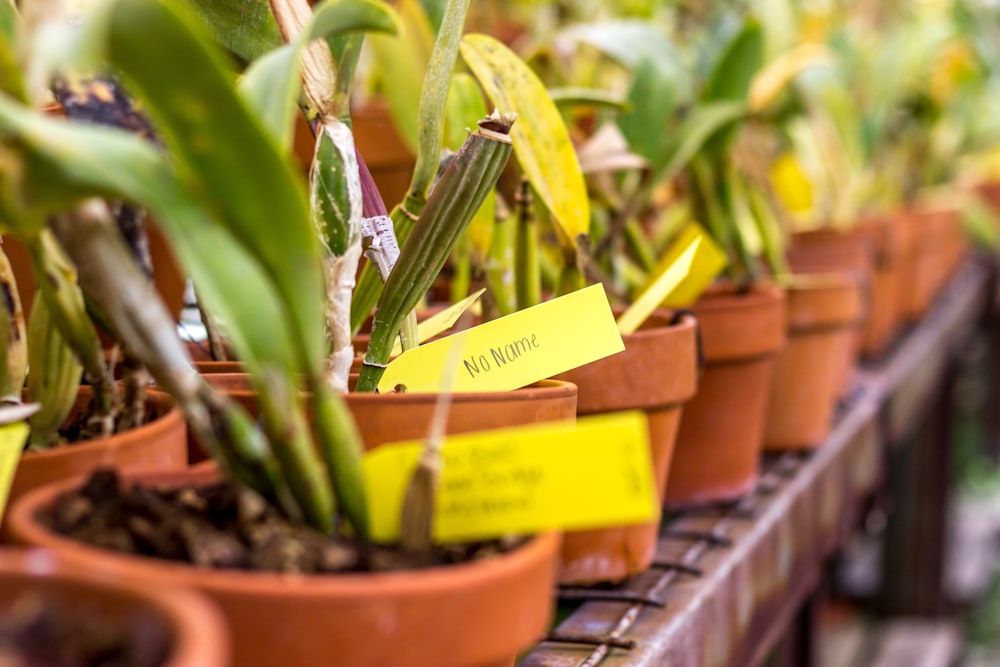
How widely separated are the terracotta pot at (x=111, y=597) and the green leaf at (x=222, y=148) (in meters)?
0.08

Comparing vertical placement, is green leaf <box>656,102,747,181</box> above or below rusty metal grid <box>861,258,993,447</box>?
above

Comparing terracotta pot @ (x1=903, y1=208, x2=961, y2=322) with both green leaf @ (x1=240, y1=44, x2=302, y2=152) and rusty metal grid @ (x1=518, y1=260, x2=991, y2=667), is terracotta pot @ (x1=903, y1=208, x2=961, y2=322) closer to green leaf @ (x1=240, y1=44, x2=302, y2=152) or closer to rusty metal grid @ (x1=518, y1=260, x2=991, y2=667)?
rusty metal grid @ (x1=518, y1=260, x2=991, y2=667)

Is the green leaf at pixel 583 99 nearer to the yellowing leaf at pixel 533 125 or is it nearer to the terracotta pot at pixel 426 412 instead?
the yellowing leaf at pixel 533 125

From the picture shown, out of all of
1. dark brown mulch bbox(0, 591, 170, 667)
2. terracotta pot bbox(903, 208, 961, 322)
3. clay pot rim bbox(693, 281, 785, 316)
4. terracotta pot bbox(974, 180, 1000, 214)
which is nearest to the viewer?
dark brown mulch bbox(0, 591, 170, 667)

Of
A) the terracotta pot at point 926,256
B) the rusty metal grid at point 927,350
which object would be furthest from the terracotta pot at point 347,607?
the terracotta pot at point 926,256

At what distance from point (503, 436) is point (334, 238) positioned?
0.14 metres

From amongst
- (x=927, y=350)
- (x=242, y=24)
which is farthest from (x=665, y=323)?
(x=927, y=350)

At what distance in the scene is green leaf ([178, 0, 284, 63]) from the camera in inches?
16.6

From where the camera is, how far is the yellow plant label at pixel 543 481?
0.91 ft

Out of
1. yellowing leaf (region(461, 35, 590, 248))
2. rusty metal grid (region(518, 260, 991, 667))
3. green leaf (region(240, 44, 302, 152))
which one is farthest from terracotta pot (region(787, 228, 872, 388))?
green leaf (region(240, 44, 302, 152))

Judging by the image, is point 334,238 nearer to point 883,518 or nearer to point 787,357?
point 787,357

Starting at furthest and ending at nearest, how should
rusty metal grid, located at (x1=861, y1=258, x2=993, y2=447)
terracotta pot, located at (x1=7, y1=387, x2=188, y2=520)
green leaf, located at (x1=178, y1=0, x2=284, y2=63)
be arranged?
1. rusty metal grid, located at (x1=861, y1=258, x2=993, y2=447)
2. green leaf, located at (x1=178, y1=0, x2=284, y2=63)
3. terracotta pot, located at (x1=7, y1=387, x2=188, y2=520)

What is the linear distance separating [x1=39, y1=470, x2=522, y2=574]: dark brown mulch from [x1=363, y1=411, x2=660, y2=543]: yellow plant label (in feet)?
0.04

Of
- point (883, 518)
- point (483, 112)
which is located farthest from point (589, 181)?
point (883, 518)
